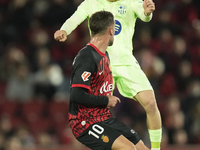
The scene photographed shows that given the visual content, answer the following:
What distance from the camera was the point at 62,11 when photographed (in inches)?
364

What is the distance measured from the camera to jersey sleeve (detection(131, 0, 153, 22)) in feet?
14.5

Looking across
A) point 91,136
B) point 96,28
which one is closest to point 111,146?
point 91,136

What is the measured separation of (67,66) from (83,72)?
17.1ft

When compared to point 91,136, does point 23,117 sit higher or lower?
lower

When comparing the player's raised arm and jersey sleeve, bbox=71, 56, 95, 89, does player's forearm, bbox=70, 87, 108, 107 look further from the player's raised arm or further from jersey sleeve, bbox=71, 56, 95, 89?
the player's raised arm

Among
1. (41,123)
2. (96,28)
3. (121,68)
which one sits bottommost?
(41,123)

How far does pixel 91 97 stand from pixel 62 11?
594 cm

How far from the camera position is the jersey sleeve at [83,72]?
358 cm

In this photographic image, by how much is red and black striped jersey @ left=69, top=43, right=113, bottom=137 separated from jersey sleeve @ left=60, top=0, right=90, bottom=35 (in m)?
0.66

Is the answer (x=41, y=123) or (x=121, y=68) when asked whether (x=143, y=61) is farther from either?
(x=121, y=68)

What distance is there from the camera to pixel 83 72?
358 centimetres

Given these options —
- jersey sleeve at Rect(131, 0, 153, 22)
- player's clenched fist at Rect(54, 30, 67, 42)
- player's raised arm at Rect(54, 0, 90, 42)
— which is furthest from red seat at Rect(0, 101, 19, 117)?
jersey sleeve at Rect(131, 0, 153, 22)

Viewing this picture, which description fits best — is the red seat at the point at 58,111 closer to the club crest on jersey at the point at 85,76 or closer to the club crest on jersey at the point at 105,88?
the club crest on jersey at the point at 105,88

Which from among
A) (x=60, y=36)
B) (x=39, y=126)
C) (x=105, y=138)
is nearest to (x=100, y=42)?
(x=60, y=36)
